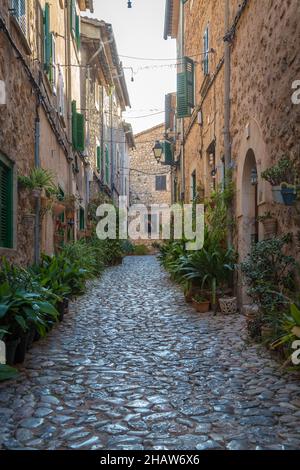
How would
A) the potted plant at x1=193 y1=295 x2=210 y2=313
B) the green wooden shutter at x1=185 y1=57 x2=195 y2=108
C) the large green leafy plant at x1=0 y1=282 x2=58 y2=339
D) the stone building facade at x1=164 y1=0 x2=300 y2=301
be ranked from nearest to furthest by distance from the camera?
the large green leafy plant at x1=0 y1=282 x2=58 y2=339 < the stone building facade at x1=164 y1=0 x2=300 y2=301 < the potted plant at x1=193 y1=295 x2=210 y2=313 < the green wooden shutter at x1=185 y1=57 x2=195 y2=108

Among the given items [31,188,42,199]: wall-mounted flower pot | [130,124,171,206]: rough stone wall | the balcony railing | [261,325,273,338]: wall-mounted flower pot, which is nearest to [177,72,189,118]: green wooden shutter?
the balcony railing

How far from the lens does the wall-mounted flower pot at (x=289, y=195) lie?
4.00 m

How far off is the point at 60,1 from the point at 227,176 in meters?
6.29

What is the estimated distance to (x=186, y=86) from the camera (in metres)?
11.4

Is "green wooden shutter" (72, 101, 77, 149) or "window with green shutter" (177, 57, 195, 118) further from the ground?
"window with green shutter" (177, 57, 195, 118)

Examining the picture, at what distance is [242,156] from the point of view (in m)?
6.35

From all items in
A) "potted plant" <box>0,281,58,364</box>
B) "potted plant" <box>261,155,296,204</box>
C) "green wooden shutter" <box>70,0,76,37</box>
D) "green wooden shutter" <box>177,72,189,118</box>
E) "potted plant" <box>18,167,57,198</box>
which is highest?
"green wooden shutter" <box>70,0,76,37</box>

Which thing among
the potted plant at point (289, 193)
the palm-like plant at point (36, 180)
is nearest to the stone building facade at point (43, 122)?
the palm-like plant at point (36, 180)

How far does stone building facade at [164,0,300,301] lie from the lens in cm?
446

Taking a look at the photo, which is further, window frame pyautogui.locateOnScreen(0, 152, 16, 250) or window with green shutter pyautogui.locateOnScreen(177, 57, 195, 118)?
window with green shutter pyautogui.locateOnScreen(177, 57, 195, 118)

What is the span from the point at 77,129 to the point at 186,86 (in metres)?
3.04

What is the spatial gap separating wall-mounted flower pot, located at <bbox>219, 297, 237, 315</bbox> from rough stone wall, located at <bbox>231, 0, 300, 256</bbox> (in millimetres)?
681

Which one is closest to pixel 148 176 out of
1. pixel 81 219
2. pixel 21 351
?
pixel 81 219

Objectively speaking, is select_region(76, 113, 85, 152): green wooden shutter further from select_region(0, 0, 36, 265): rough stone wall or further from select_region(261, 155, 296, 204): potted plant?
select_region(261, 155, 296, 204): potted plant
